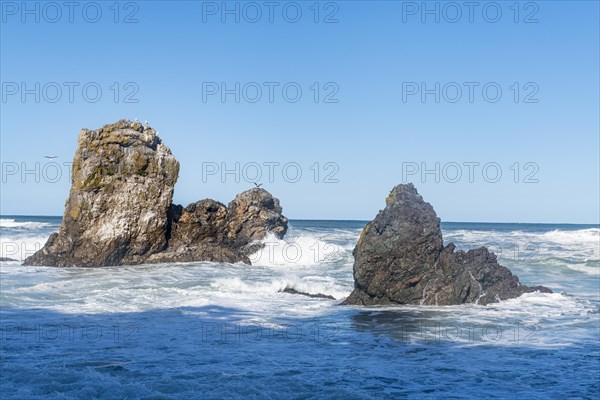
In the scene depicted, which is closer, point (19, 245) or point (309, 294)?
point (309, 294)

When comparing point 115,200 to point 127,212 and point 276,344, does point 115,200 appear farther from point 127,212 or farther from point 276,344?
point 276,344

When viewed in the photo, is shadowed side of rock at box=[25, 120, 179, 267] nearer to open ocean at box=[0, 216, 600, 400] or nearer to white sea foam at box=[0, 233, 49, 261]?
open ocean at box=[0, 216, 600, 400]

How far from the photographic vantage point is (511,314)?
13.1 meters

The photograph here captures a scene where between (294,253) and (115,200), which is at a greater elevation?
(115,200)

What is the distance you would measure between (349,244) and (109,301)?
2628 centimetres

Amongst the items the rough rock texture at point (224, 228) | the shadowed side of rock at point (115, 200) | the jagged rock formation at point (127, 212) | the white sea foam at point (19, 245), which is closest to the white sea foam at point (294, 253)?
the rough rock texture at point (224, 228)

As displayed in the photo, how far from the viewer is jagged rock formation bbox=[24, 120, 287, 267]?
81.7 feet

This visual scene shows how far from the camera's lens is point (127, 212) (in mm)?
25422

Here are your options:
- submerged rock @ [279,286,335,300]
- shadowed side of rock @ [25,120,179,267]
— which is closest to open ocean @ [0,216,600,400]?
submerged rock @ [279,286,335,300]

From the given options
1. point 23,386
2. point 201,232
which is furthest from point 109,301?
point 201,232

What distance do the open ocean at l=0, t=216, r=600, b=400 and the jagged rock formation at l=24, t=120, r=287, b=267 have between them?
260 inches

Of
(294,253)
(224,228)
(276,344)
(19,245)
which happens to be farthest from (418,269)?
(19,245)

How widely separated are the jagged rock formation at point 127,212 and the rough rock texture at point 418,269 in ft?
40.1

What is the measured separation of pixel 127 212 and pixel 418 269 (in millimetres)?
14931
